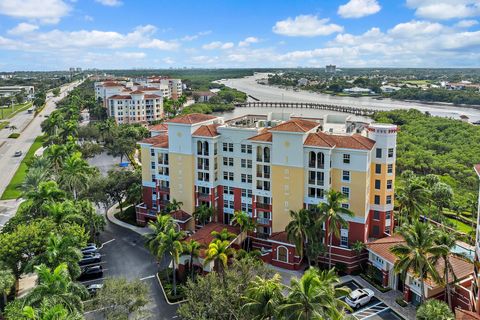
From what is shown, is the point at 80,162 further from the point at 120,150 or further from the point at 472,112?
the point at 472,112

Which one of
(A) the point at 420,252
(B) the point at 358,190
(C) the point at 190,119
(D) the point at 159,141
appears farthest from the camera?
(D) the point at 159,141

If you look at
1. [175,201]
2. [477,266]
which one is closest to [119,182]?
[175,201]

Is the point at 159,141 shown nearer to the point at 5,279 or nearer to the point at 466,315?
the point at 5,279

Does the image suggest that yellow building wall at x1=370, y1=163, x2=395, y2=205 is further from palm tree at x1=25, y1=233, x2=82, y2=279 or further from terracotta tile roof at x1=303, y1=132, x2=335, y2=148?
palm tree at x1=25, y1=233, x2=82, y2=279

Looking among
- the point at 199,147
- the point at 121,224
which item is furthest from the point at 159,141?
the point at 121,224

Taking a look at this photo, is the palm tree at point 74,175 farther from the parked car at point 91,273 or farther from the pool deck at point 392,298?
the pool deck at point 392,298

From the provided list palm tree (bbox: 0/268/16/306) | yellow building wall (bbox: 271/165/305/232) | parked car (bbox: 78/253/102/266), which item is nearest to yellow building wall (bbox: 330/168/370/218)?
yellow building wall (bbox: 271/165/305/232)
